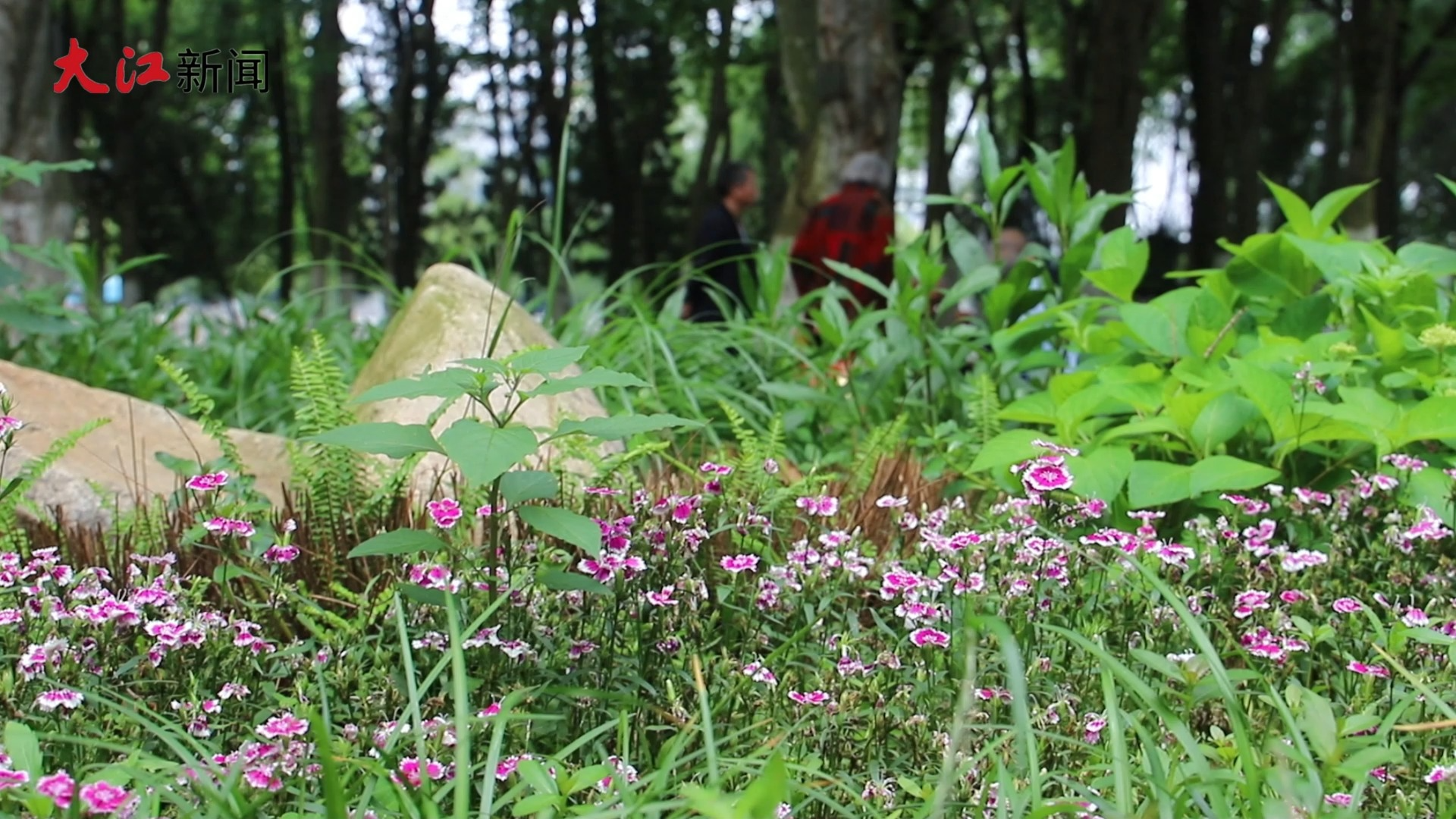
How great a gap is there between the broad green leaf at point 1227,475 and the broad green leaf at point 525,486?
4.23ft

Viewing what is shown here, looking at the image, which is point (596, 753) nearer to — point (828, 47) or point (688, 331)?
point (688, 331)

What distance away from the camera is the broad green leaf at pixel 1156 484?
2.49 metres

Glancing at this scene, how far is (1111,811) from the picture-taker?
4.06 ft

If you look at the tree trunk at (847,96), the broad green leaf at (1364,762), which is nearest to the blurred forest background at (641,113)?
the tree trunk at (847,96)

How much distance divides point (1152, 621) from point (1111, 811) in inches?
32.4

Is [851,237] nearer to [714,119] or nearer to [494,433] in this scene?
[494,433]

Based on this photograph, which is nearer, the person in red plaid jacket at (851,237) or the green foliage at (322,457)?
the green foliage at (322,457)

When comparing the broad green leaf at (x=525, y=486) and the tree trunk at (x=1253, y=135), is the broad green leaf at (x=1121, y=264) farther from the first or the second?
the tree trunk at (x=1253, y=135)

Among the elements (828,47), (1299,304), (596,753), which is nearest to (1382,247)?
(1299,304)

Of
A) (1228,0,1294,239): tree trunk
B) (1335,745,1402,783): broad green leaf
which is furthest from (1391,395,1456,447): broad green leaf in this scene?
(1228,0,1294,239): tree trunk

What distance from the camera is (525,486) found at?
1818 mm

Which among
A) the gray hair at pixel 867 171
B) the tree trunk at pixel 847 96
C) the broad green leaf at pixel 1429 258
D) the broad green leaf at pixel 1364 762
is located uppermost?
the tree trunk at pixel 847 96

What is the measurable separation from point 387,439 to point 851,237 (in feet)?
16.8

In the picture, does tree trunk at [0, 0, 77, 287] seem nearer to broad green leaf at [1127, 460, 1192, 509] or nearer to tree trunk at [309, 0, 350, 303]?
broad green leaf at [1127, 460, 1192, 509]
